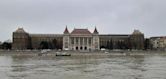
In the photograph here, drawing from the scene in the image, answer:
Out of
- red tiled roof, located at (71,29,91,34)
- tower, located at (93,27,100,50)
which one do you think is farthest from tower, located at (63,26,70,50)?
tower, located at (93,27,100,50)

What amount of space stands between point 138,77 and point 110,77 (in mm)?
2952

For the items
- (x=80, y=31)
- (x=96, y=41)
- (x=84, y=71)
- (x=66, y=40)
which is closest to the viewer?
(x=84, y=71)

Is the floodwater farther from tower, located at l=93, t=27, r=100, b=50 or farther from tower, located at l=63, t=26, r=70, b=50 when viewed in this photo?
tower, located at l=93, t=27, r=100, b=50

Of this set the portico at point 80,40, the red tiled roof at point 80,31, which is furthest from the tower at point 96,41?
the red tiled roof at point 80,31

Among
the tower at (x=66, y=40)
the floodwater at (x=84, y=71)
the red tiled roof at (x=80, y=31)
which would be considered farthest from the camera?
the red tiled roof at (x=80, y=31)

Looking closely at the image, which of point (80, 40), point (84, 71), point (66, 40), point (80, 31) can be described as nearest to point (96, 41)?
point (80, 40)

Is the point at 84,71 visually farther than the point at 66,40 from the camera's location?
No

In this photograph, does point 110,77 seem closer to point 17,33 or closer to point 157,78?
point 157,78

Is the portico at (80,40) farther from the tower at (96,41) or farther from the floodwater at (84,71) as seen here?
the floodwater at (84,71)

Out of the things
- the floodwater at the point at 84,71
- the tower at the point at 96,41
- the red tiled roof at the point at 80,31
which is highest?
the red tiled roof at the point at 80,31

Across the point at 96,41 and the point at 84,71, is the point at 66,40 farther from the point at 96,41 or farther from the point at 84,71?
the point at 84,71

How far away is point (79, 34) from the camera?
191625 millimetres

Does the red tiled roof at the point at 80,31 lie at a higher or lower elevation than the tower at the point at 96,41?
higher

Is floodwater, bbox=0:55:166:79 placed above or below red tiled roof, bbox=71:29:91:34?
below
